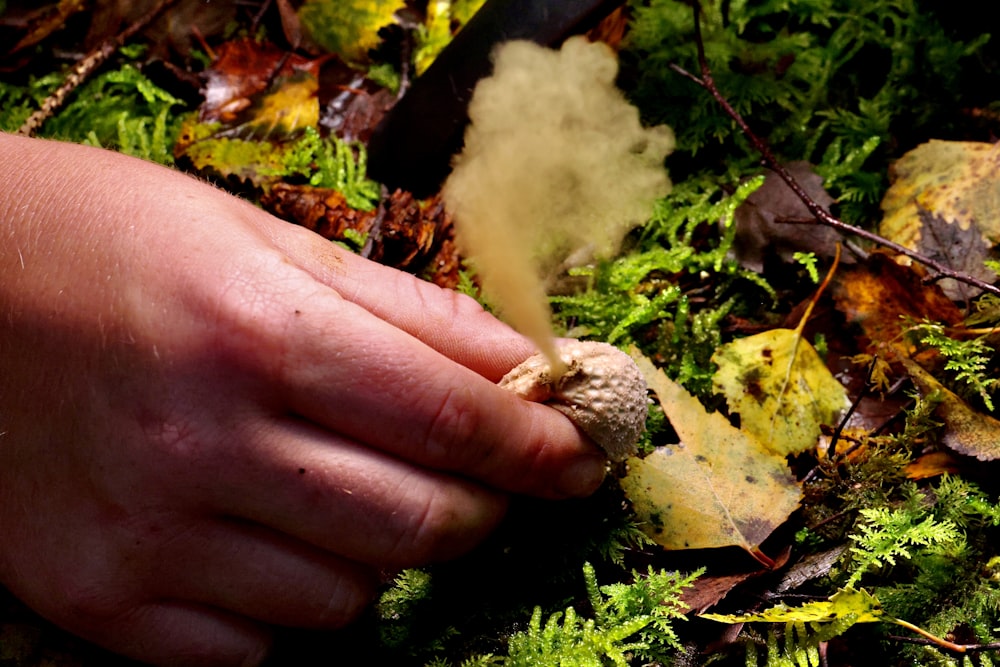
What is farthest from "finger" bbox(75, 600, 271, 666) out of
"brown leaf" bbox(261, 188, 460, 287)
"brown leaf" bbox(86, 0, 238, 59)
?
"brown leaf" bbox(86, 0, 238, 59)

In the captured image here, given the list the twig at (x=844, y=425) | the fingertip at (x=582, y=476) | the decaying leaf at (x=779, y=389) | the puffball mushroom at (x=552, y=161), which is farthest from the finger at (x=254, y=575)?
the twig at (x=844, y=425)

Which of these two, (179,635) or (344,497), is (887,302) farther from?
(179,635)

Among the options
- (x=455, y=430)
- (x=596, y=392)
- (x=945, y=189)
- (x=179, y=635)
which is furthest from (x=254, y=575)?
(x=945, y=189)

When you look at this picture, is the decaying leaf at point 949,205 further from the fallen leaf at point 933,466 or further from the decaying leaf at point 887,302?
the fallen leaf at point 933,466

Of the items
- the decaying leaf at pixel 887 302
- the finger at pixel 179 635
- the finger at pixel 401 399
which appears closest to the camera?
the finger at pixel 401 399

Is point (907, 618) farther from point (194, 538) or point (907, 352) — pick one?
point (194, 538)

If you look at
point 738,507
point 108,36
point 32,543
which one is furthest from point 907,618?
point 108,36
